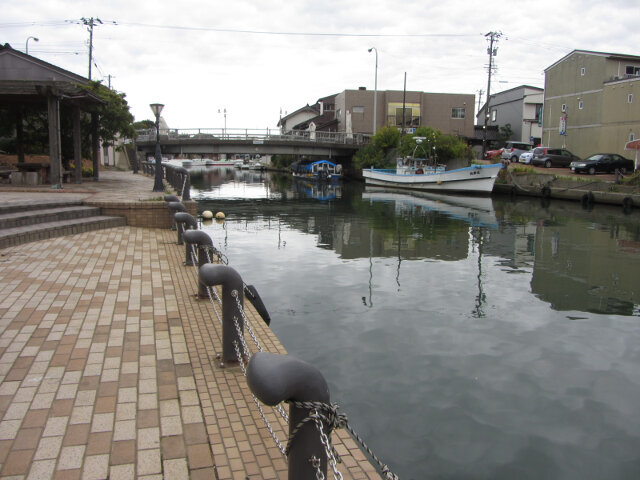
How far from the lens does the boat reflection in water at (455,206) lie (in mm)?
23969

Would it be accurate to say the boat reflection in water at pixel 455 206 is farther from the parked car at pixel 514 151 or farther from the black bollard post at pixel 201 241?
the black bollard post at pixel 201 241

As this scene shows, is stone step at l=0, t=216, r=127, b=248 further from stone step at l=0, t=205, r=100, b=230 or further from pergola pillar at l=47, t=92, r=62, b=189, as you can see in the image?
pergola pillar at l=47, t=92, r=62, b=189

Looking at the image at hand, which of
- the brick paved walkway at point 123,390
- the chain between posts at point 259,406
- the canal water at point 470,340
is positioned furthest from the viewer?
the canal water at point 470,340

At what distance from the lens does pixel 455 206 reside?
30.0 meters

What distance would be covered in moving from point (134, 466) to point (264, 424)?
3.26 ft

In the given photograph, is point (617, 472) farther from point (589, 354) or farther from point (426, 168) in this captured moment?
point (426, 168)

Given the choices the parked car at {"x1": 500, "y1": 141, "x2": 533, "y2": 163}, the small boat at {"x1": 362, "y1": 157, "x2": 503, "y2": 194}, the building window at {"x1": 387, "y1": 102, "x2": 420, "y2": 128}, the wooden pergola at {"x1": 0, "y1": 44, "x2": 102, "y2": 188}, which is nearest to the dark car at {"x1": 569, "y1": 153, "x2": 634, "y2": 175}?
the small boat at {"x1": 362, "y1": 157, "x2": 503, "y2": 194}

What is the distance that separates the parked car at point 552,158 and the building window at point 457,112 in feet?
82.0

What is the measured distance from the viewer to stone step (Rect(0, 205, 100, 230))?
1054 centimetres

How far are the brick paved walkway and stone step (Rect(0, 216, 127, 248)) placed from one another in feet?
8.33

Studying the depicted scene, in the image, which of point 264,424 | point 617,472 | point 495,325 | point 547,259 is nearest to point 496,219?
point 547,259

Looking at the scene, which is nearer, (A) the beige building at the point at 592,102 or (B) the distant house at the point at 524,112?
(A) the beige building at the point at 592,102

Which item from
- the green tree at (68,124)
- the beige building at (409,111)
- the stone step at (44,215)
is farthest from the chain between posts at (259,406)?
the beige building at (409,111)

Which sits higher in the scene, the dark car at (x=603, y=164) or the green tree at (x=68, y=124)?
the green tree at (x=68, y=124)
